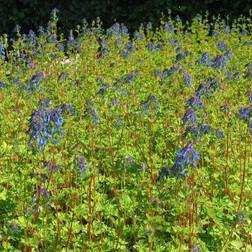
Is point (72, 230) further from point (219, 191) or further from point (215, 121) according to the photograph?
point (215, 121)

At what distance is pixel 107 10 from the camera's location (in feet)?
41.8

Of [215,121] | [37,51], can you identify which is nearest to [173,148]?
[215,121]

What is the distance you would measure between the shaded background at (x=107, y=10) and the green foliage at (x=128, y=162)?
410 cm

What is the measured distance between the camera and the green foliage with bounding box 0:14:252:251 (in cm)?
411

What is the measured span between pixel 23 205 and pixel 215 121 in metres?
2.30

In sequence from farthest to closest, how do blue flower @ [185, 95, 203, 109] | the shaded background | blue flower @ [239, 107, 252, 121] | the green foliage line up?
the shaded background
blue flower @ [185, 95, 203, 109]
blue flower @ [239, 107, 252, 121]
the green foliage

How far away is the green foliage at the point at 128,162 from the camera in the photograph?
13.5ft

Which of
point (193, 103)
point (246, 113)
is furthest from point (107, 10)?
point (246, 113)

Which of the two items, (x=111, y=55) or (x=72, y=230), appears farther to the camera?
(x=111, y=55)

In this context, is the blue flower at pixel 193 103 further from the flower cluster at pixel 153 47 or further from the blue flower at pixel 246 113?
the flower cluster at pixel 153 47

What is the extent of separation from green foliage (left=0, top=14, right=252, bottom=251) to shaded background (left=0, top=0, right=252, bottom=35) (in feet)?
13.4

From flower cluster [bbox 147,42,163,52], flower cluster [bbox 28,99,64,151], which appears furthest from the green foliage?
flower cluster [bbox 147,42,163,52]

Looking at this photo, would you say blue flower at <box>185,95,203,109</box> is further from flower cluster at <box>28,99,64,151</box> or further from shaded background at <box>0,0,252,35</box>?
shaded background at <box>0,0,252,35</box>

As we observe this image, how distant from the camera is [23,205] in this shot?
4484mm
